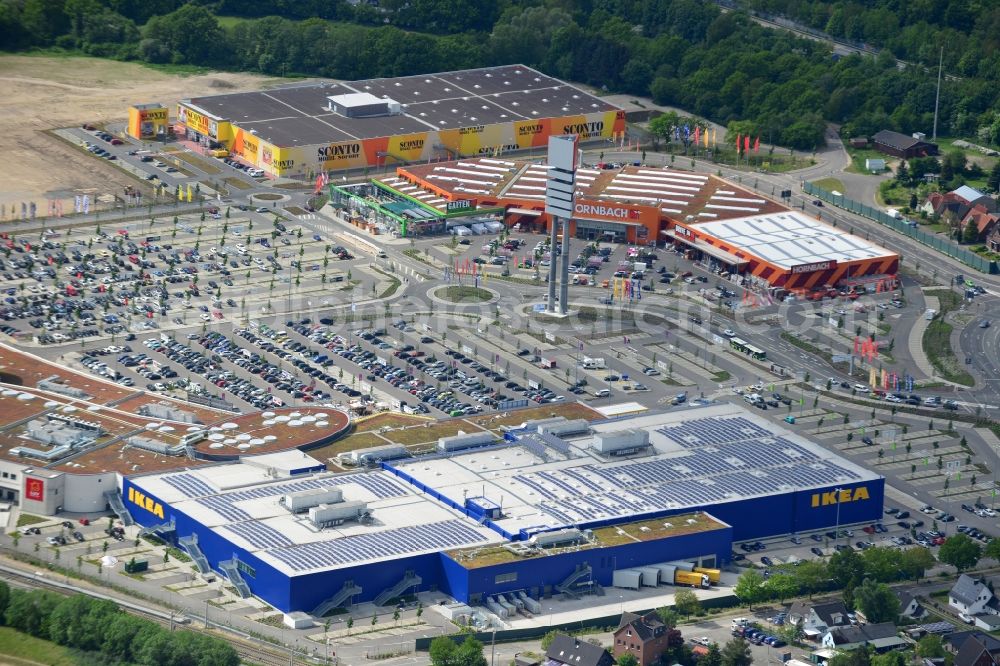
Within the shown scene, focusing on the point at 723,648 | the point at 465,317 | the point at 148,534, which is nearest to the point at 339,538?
the point at 148,534

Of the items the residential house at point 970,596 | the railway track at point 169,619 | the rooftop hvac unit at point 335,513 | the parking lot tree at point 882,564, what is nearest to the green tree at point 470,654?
the railway track at point 169,619

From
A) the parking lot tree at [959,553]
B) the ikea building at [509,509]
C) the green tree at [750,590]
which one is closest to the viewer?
the ikea building at [509,509]

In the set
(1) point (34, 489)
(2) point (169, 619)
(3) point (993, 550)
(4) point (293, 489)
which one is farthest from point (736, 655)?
(1) point (34, 489)

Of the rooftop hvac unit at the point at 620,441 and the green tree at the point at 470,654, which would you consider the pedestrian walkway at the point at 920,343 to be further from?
the green tree at the point at 470,654

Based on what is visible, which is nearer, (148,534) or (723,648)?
(723,648)

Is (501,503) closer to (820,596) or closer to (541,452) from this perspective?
(541,452)

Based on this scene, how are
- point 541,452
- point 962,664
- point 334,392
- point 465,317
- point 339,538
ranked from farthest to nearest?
point 465,317
point 334,392
point 541,452
point 339,538
point 962,664
